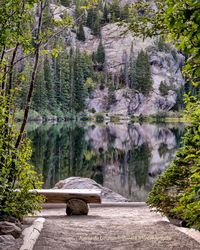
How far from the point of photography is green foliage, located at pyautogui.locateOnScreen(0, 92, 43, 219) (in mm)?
6793

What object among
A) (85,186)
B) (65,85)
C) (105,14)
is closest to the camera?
(85,186)

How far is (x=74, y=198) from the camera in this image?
34.6 ft

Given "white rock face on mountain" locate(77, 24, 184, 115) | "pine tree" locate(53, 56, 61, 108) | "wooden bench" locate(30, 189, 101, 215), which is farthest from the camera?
"white rock face on mountain" locate(77, 24, 184, 115)

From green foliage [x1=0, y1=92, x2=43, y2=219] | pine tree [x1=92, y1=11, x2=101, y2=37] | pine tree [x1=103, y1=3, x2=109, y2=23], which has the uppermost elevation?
pine tree [x1=103, y1=3, x2=109, y2=23]

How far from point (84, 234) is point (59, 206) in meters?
5.11

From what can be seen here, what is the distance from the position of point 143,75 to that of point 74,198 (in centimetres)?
11601

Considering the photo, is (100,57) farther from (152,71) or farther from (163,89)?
(163,89)

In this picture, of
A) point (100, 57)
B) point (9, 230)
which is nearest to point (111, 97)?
point (100, 57)

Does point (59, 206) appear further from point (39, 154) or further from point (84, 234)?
point (39, 154)

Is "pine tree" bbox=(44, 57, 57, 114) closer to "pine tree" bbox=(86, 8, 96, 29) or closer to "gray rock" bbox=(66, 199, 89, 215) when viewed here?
"pine tree" bbox=(86, 8, 96, 29)

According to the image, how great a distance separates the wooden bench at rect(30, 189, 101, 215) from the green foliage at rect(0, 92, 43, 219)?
9.06 feet

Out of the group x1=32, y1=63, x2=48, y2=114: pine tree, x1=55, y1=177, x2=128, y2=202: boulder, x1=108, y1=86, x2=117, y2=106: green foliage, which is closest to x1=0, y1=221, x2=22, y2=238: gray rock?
x1=55, y1=177, x2=128, y2=202: boulder

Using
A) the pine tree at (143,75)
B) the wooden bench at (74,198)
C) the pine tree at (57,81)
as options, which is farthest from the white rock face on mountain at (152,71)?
the wooden bench at (74,198)

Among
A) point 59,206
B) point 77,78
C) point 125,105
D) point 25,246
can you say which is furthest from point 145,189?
point 125,105
